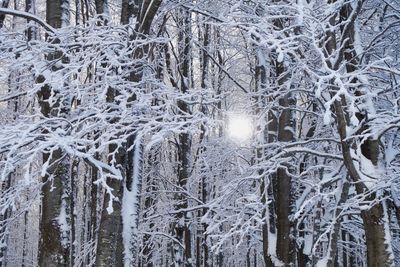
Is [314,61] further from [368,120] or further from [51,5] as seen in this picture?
[51,5]

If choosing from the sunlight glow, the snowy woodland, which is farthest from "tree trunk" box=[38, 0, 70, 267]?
the sunlight glow

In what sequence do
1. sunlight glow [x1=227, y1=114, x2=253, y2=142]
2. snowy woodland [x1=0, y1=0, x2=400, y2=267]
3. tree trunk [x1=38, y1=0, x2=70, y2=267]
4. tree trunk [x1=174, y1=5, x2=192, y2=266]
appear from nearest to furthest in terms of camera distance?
snowy woodland [x1=0, y1=0, x2=400, y2=267]
tree trunk [x1=38, y1=0, x2=70, y2=267]
sunlight glow [x1=227, y1=114, x2=253, y2=142]
tree trunk [x1=174, y1=5, x2=192, y2=266]

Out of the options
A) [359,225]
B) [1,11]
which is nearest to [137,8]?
[1,11]

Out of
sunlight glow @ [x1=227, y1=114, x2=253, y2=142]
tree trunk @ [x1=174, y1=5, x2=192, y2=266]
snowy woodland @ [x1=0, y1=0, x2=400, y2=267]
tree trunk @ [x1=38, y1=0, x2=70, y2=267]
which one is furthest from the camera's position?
tree trunk @ [x1=174, y1=5, x2=192, y2=266]

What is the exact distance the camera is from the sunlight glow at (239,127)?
857 cm

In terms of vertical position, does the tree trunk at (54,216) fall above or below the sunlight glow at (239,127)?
below

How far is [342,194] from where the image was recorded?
7.10 metres

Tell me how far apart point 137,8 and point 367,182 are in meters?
4.43

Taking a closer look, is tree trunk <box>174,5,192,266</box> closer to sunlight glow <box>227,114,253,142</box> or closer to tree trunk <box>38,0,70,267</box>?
sunlight glow <box>227,114,253,142</box>

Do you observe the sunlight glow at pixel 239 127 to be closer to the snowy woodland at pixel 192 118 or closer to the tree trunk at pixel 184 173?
the snowy woodland at pixel 192 118

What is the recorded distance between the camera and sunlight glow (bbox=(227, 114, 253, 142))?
8.57m

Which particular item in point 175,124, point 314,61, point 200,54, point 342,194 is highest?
point 200,54

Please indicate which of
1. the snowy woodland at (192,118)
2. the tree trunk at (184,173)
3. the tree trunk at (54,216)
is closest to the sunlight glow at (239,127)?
the snowy woodland at (192,118)

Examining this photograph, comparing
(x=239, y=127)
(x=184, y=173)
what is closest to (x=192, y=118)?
(x=239, y=127)
